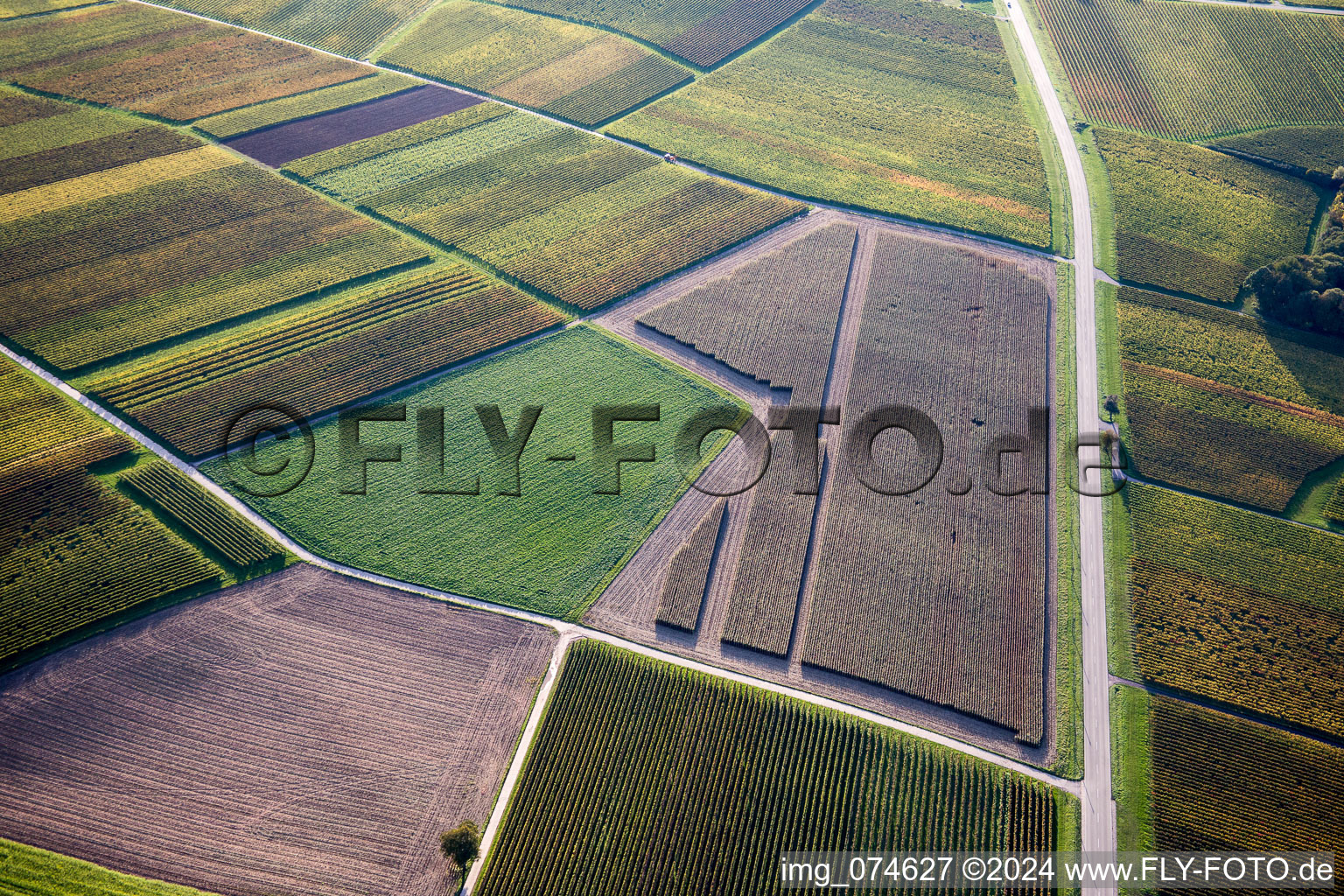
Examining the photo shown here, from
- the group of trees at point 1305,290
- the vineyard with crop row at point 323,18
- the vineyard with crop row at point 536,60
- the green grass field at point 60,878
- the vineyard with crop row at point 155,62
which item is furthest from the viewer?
the vineyard with crop row at point 323,18

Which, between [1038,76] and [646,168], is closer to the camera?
[646,168]

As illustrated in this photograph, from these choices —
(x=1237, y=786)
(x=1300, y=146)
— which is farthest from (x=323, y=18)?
(x=1237, y=786)

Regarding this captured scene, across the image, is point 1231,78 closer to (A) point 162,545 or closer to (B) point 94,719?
(A) point 162,545

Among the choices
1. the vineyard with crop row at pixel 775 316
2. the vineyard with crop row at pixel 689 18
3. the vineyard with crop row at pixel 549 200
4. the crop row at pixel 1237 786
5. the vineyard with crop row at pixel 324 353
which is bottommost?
the crop row at pixel 1237 786

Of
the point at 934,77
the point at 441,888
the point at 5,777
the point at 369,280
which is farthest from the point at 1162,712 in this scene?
the point at 934,77

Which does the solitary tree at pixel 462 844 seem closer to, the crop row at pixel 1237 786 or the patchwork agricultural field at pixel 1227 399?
the crop row at pixel 1237 786

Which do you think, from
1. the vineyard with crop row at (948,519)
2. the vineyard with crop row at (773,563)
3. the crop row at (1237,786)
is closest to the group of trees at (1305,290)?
the vineyard with crop row at (948,519)

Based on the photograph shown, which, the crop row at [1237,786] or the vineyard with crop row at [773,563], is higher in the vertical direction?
the vineyard with crop row at [773,563]
